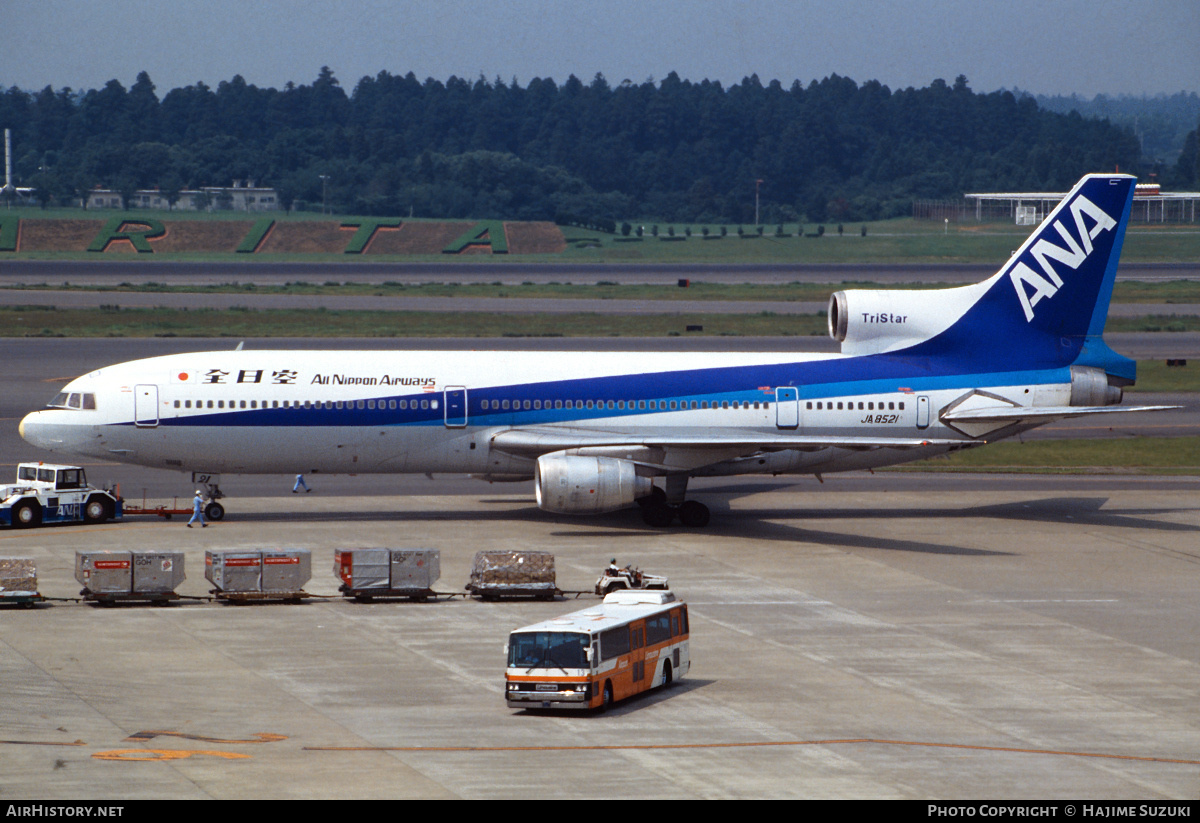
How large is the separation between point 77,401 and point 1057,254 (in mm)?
34103

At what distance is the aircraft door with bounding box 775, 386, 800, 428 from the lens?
159 ft

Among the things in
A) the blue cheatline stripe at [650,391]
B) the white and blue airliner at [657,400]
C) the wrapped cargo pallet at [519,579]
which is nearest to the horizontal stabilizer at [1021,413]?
the white and blue airliner at [657,400]

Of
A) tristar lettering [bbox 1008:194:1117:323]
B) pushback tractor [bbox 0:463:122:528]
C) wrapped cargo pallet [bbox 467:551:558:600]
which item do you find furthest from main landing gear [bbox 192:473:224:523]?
tristar lettering [bbox 1008:194:1117:323]

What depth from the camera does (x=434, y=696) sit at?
27.8 meters

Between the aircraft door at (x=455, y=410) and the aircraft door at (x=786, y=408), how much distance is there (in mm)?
10724

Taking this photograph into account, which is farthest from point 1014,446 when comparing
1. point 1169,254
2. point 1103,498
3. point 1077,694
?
point 1169,254

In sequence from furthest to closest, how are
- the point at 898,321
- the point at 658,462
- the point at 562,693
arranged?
1. the point at 898,321
2. the point at 658,462
3. the point at 562,693

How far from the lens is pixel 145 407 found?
45938 mm

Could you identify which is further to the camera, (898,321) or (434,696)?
(898,321)

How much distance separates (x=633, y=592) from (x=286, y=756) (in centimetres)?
917

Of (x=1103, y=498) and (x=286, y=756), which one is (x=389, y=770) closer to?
(x=286, y=756)

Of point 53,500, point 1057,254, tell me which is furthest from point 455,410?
point 1057,254

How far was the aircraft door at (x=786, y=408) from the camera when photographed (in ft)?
159

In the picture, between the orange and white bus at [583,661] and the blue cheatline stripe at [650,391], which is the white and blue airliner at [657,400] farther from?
the orange and white bus at [583,661]
